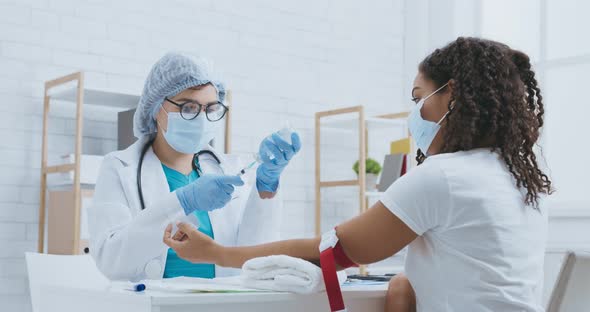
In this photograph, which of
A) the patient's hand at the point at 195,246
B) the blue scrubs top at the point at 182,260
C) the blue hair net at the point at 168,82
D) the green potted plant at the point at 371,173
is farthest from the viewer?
the green potted plant at the point at 371,173

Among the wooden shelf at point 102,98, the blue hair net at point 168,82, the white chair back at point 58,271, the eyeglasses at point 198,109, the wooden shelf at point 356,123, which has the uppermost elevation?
the wooden shelf at point 102,98

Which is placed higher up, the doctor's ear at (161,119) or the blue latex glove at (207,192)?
the doctor's ear at (161,119)

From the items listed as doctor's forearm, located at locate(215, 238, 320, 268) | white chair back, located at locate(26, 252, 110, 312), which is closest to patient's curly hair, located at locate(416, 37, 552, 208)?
doctor's forearm, located at locate(215, 238, 320, 268)

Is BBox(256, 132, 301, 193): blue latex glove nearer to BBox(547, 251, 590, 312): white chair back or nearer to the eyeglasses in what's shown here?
the eyeglasses

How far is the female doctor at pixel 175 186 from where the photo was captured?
186cm

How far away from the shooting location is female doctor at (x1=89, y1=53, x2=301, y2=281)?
186cm

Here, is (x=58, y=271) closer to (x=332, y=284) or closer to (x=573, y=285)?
(x=332, y=284)

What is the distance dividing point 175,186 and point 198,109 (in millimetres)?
233

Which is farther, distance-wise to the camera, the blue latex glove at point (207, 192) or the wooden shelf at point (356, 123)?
the wooden shelf at point (356, 123)

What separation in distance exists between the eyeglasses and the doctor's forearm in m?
0.69

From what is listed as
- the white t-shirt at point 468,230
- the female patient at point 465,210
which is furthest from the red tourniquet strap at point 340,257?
the white t-shirt at point 468,230

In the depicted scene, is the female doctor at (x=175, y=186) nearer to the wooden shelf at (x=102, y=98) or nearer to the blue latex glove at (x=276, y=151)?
the blue latex glove at (x=276, y=151)

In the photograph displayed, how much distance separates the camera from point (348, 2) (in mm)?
4887

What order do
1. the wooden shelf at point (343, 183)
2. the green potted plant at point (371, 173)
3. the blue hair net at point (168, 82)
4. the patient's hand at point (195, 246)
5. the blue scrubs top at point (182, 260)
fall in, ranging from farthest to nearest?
the green potted plant at point (371, 173) → the wooden shelf at point (343, 183) → the blue hair net at point (168, 82) → the blue scrubs top at point (182, 260) → the patient's hand at point (195, 246)
